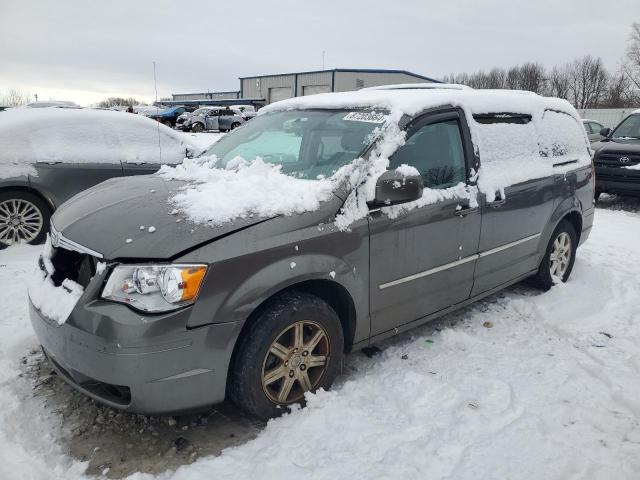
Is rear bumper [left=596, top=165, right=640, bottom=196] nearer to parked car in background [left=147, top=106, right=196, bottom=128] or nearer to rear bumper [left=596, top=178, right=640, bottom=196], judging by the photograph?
rear bumper [left=596, top=178, right=640, bottom=196]

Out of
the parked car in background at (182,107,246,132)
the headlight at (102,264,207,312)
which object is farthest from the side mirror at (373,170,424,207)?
the parked car in background at (182,107,246,132)

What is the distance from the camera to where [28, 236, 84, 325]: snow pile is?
8.07 ft

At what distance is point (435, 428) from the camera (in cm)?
270

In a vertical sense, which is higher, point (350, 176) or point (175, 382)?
point (350, 176)

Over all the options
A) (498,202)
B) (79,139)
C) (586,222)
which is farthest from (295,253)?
(79,139)

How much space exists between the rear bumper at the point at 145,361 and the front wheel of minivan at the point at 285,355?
0.40ft

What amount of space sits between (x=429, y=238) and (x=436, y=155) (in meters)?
0.61

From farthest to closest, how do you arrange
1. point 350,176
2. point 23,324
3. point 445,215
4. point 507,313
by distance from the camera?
point 507,313 < point 23,324 < point 445,215 < point 350,176

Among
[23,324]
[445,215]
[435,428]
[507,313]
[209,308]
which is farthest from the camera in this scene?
[507,313]

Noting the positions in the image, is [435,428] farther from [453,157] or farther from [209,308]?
[453,157]

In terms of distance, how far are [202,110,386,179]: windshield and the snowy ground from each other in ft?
4.64

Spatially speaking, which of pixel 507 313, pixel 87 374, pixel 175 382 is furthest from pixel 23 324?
pixel 507 313

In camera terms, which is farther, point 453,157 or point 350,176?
point 453,157

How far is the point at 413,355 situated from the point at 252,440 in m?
1.41
